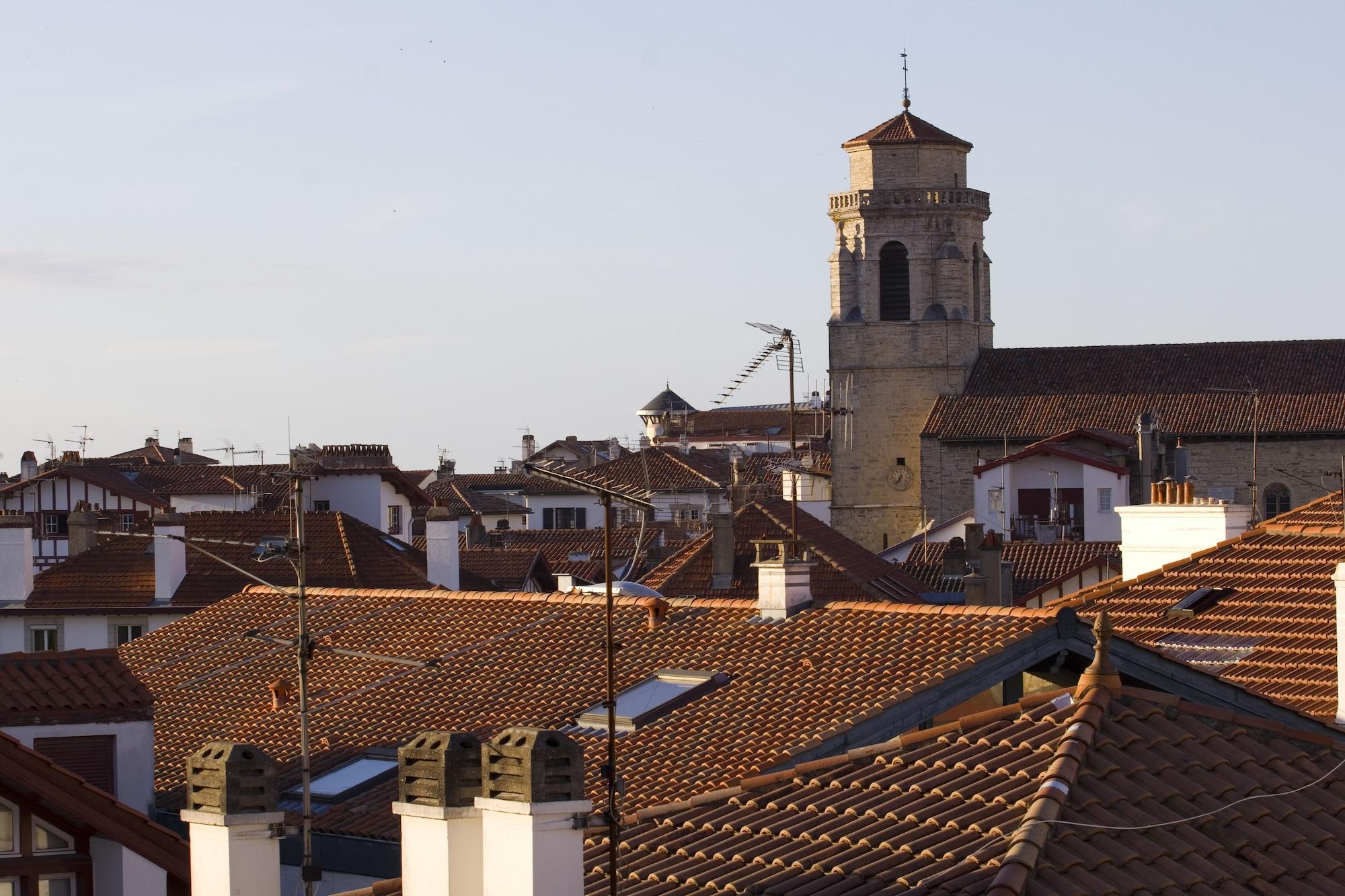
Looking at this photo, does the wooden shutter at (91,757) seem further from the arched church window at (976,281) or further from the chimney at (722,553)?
the arched church window at (976,281)

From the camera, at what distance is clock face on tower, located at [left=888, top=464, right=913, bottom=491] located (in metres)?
78.4

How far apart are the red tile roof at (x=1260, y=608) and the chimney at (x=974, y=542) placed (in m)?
22.7

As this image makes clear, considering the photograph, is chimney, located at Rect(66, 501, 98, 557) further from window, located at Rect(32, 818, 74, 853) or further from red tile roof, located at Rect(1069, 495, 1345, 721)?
window, located at Rect(32, 818, 74, 853)

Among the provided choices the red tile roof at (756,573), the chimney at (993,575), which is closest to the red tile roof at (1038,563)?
the chimney at (993,575)

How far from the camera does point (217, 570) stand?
129 feet

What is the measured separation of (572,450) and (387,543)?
80203 millimetres

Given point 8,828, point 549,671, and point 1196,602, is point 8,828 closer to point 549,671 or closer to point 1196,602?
point 549,671

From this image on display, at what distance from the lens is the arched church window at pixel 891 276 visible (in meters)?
82.0

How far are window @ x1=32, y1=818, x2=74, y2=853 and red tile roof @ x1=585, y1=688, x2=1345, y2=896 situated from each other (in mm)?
2780

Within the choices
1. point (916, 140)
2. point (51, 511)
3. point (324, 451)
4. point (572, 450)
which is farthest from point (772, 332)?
point (572, 450)

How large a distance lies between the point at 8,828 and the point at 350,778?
497cm

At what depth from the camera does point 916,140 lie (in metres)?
80.9

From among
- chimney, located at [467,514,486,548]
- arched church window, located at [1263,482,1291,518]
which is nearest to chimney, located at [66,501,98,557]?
chimney, located at [467,514,486,548]

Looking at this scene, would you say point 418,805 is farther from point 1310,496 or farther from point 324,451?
point 1310,496
